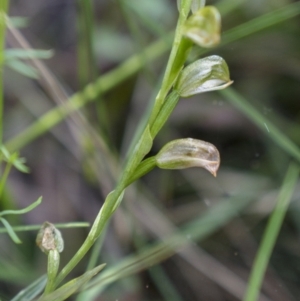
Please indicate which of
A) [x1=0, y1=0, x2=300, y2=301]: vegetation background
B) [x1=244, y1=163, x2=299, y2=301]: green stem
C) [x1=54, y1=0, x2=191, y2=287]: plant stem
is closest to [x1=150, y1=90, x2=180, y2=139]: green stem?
[x1=54, y1=0, x2=191, y2=287]: plant stem


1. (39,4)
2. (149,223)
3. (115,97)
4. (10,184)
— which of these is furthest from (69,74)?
(149,223)

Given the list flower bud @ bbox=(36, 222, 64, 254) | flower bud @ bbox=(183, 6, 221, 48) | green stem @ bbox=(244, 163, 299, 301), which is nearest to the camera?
flower bud @ bbox=(183, 6, 221, 48)

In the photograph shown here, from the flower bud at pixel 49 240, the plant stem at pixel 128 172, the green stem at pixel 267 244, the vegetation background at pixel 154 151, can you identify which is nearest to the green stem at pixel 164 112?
the plant stem at pixel 128 172

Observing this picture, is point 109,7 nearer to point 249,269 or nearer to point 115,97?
point 115,97

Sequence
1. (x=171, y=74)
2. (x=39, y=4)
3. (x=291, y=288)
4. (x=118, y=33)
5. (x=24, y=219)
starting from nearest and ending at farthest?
(x=171, y=74) → (x=291, y=288) → (x=24, y=219) → (x=118, y=33) → (x=39, y=4)

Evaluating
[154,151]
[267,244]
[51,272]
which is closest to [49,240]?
[51,272]

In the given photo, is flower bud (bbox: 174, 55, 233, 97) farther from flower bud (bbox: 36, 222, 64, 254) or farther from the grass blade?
the grass blade
